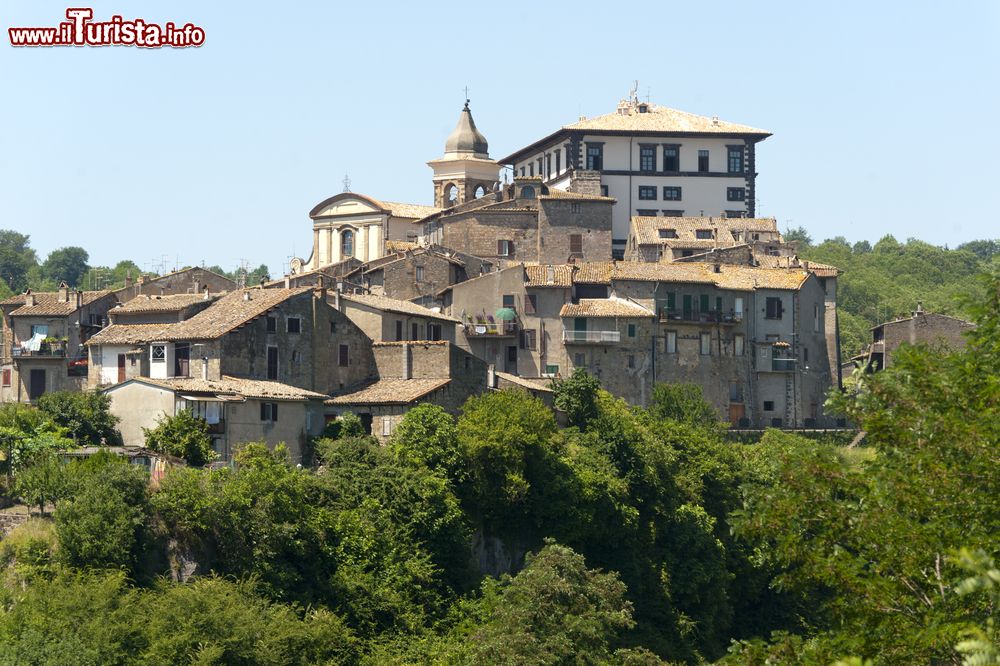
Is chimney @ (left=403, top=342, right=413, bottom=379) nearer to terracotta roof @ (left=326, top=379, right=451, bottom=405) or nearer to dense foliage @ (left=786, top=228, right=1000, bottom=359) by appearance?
terracotta roof @ (left=326, top=379, right=451, bottom=405)

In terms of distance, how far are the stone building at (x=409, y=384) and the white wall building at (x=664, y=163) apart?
36.9 meters

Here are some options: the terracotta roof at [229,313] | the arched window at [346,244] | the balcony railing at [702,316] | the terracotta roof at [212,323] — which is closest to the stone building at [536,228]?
the arched window at [346,244]

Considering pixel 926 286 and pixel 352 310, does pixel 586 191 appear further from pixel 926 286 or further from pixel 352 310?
pixel 926 286

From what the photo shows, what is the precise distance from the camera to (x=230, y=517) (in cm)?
4806

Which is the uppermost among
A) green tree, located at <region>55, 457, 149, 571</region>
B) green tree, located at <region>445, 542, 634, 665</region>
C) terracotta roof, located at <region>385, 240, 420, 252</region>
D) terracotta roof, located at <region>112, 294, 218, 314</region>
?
terracotta roof, located at <region>385, 240, 420, 252</region>

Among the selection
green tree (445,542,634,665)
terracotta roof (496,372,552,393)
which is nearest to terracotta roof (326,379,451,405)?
terracotta roof (496,372,552,393)

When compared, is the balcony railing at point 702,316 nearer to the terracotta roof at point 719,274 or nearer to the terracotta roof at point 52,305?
the terracotta roof at point 719,274

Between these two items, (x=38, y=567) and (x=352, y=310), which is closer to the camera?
(x=38, y=567)

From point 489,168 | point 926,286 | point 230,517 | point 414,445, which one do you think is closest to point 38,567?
point 230,517

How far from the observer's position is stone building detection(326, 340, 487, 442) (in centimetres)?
5922

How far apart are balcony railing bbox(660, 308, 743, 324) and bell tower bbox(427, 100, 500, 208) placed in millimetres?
23873

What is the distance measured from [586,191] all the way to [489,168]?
10.5 m

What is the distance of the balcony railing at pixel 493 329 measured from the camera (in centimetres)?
8069

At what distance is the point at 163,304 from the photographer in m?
67.3
